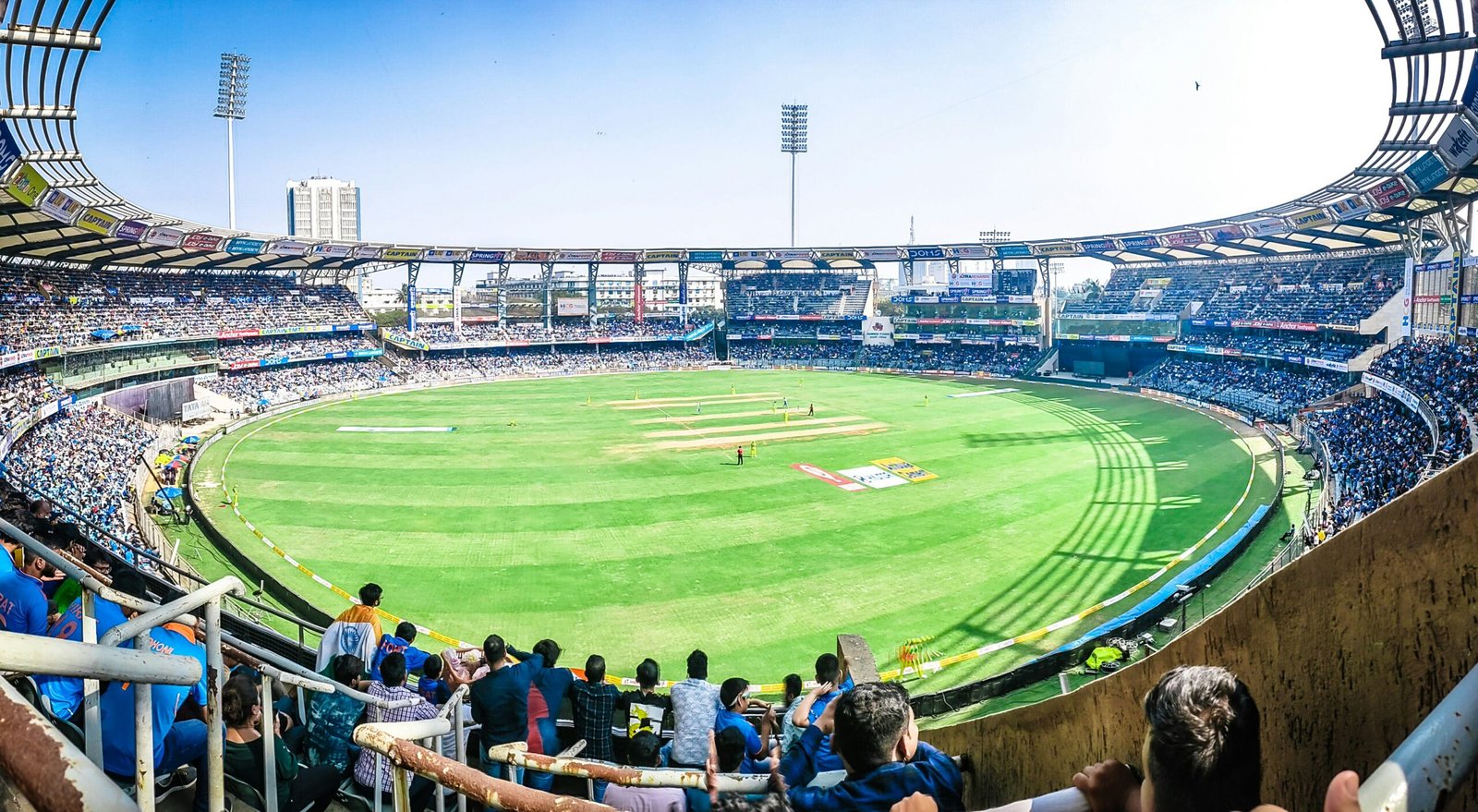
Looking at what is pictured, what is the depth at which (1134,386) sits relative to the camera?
59.9m

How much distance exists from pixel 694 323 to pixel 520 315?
18342 millimetres

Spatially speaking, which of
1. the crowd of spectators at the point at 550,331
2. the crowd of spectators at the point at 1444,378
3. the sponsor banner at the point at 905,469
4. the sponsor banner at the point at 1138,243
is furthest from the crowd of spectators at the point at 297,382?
the sponsor banner at the point at 1138,243

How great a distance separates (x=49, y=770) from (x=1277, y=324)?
62546mm

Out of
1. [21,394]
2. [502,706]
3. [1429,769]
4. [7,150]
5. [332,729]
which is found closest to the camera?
[1429,769]

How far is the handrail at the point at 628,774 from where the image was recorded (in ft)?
9.88

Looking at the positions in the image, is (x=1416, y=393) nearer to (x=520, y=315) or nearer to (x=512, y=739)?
(x=512, y=739)

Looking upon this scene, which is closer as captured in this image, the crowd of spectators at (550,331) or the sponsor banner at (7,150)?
the sponsor banner at (7,150)

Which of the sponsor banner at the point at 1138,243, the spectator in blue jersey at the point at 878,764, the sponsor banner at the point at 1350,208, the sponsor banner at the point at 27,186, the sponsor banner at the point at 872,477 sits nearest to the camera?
the spectator in blue jersey at the point at 878,764

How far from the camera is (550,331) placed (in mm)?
81062

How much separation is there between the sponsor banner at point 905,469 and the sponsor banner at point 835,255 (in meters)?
48.7

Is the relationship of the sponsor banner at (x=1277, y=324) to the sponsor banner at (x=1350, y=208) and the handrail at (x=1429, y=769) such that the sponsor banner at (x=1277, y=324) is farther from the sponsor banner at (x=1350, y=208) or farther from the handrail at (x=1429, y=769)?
the handrail at (x=1429, y=769)

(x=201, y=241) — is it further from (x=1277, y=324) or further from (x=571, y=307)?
(x=1277, y=324)

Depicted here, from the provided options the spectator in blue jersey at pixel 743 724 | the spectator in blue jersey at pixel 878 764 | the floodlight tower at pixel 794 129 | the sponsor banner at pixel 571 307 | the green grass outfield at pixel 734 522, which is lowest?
the green grass outfield at pixel 734 522

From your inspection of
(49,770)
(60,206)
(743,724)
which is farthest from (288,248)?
(49,770)
